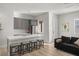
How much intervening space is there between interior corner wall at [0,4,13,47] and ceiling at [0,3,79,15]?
134mm

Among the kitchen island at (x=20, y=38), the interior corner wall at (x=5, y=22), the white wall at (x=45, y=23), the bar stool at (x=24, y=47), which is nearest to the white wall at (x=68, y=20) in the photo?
the white wall at (x=45, y=23)

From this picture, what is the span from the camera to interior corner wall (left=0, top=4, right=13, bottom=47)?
77.9 inches

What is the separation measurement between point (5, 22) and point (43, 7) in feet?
2.76

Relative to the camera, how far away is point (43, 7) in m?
2.03

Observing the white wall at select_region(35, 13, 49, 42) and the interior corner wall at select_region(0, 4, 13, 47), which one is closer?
the interior corner wall at select_region(0, 4, 13, 47)

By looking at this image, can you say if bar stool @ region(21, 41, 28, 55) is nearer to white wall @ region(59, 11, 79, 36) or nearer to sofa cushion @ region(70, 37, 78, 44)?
white wall @ region(59, 11, 79, 36)

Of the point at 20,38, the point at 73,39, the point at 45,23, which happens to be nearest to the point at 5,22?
the point at 20,38

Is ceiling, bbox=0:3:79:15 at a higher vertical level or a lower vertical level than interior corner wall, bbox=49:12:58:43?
higher

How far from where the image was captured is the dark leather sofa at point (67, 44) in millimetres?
2009

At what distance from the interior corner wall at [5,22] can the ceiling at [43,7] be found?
134 millimetres

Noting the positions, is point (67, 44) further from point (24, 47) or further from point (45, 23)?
point (24, 47)

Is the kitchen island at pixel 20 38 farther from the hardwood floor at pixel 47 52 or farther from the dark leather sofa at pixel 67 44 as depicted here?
the dark leather sofa at pixel 67 44

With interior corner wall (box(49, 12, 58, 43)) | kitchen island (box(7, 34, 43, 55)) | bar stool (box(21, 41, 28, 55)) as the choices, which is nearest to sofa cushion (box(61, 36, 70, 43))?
interior corner wall (box(49, 12, 58, 43))

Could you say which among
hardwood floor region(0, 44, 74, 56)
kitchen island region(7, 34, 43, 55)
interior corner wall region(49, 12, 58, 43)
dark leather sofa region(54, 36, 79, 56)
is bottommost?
hardwood floor region(0, 44, 74, 56)
